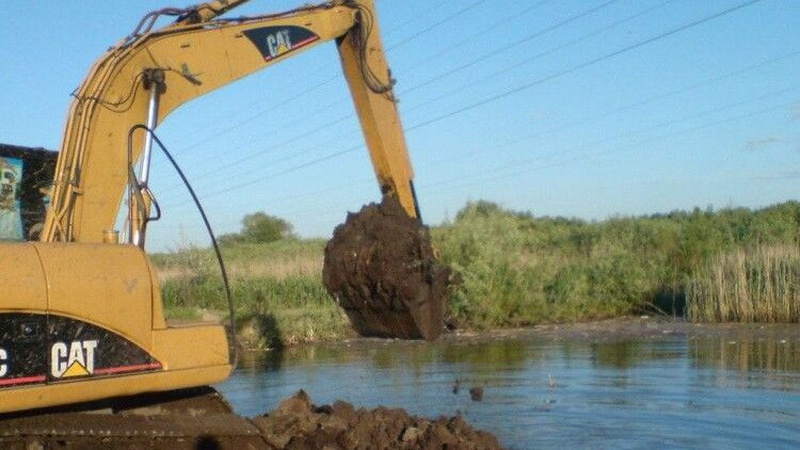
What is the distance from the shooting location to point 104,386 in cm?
688

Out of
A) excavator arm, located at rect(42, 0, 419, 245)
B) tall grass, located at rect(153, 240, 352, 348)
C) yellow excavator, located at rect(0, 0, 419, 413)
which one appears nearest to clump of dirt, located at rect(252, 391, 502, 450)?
yellow excavator, located at rect(0, 0, 419, 413)

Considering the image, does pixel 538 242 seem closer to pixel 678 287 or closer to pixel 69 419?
pixel 678 287

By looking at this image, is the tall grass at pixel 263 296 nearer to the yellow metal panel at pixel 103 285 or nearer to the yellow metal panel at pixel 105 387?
the yellow metal panel at pixel 105 387

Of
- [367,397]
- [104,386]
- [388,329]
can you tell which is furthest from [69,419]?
[367,397]

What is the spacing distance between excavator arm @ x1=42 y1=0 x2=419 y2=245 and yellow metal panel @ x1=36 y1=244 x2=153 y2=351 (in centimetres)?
51

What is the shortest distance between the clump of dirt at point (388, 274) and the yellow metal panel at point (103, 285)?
395cm

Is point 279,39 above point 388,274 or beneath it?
above

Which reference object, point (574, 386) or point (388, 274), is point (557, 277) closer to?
point (574, 386)

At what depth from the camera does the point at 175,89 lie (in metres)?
8.93

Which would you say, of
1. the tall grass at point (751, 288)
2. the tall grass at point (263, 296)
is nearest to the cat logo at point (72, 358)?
the tall grass at point (263, 296)

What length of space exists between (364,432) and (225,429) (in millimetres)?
1493

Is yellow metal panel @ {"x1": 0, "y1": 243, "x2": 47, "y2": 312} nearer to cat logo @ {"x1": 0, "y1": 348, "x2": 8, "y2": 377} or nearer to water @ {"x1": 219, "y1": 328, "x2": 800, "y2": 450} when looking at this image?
cat logo @ {"x1": 0, "y1": 348, "x2": 8, "y2": 377}

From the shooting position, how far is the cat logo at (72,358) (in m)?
6.63

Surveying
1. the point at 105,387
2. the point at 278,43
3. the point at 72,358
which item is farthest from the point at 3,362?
the point at 278,43
